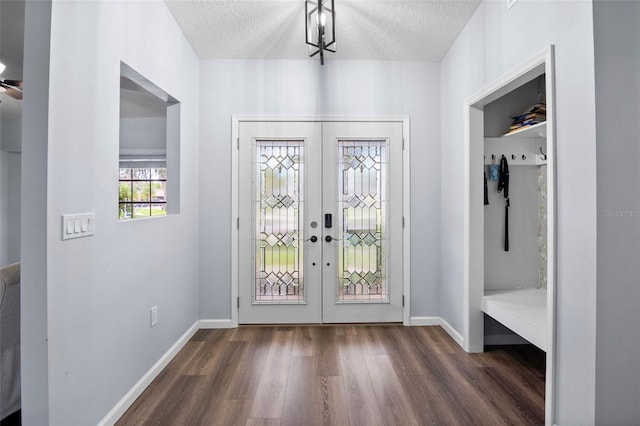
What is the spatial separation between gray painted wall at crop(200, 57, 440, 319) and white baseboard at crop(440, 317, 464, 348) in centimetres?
76

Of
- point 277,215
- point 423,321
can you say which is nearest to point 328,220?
point 277,215

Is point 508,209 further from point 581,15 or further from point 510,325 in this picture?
point 581,15

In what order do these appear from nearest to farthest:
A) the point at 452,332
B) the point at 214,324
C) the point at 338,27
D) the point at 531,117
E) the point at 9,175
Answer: the point at 531,117 → the point at 338,27 → the point at 452,332 → the point at 214,324 → the point at 9,175

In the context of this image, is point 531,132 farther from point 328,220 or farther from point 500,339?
point 328,220

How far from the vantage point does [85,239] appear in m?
1.60

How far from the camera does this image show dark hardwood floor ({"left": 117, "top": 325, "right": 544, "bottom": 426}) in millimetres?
1865

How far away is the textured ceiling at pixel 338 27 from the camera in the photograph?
2482 millimetres

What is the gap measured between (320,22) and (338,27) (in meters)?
0.59

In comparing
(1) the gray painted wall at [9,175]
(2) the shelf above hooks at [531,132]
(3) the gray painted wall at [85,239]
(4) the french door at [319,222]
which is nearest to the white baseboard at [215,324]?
(4) the french door at [319,222]

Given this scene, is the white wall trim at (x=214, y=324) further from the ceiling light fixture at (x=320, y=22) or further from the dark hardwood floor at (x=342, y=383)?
the ceiling light fixture at (x=320, y=22)

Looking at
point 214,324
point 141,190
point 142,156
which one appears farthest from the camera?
point 141,190

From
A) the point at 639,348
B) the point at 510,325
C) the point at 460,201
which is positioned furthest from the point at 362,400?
the point at 460,201

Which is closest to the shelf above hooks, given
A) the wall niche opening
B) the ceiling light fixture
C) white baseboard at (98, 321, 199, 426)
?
the ceiling light fixture

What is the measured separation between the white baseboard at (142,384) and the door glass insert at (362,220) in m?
1.54
